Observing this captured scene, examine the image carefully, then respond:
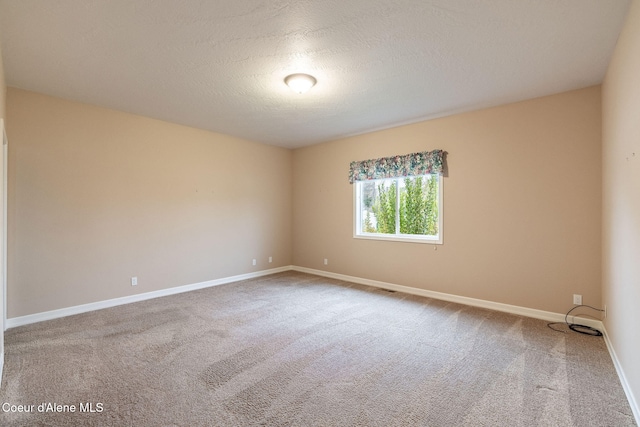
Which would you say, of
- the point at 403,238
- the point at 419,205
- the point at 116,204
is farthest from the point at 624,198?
the point at 116,204

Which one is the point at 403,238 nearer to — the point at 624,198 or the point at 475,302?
the point at 475,302

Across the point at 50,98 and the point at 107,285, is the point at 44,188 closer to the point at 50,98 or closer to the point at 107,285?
the point at 50,98

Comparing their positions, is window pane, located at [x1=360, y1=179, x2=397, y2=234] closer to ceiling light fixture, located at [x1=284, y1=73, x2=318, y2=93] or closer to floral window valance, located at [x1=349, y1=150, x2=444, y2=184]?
floral window valance, located at [x1=349, y1=150, x2=444, y2=184]

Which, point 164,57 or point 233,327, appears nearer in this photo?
point 164,57

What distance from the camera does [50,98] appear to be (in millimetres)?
3533

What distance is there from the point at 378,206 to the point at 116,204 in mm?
4022

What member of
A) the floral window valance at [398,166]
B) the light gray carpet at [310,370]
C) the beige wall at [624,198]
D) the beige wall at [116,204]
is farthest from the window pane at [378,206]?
the beige wall at [624,198]

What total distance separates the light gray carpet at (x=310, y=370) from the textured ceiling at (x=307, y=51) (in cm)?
265

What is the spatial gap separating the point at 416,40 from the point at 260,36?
126 cm

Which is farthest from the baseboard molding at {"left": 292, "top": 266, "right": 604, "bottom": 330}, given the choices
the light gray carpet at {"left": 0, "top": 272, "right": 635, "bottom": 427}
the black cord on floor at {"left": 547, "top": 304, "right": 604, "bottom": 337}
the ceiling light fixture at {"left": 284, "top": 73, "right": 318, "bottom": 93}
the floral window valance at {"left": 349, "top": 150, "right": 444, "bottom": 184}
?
the ceiling light fixture at {"left": 284, "top": 73, "right": 318, "bottom": 93}

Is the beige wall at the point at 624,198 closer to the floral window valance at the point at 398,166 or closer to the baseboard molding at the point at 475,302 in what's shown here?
the baseboard molding at the point at 475,302

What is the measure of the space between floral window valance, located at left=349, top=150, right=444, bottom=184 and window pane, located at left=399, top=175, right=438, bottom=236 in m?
0.25

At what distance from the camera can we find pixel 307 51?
257cm

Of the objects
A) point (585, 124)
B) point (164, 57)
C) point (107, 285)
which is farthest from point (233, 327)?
point (585, 124)
